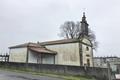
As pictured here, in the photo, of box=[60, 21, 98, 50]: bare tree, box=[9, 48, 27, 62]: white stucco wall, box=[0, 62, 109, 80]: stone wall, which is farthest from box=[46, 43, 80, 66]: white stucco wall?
box=[60, 21, 98, 50]: bare tree

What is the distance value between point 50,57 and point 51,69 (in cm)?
986

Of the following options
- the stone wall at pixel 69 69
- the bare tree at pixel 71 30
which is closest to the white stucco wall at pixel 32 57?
the stone wall at pixel 69 69

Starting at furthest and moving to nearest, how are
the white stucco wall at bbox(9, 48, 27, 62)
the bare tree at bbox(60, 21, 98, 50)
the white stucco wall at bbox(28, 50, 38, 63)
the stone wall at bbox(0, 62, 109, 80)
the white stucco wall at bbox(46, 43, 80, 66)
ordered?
1. the bare tree at bbox(60, 21, 98, 50)
2. the white stucco wall at bbox(9, 48, 27, 62)
3. the white stucco wall at bbox(28, 50, 38, 63)
4. the white stucco wall at bbox(46, 43, 80, 66)
5. the stone wall at bbox(0, 62, 109, 80)

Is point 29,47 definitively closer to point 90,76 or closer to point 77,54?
point 77,54

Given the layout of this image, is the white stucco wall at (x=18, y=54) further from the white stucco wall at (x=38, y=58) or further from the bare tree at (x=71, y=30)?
the bare tree at (x=71, y=30)

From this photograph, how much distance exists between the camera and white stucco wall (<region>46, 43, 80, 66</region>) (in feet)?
98.9

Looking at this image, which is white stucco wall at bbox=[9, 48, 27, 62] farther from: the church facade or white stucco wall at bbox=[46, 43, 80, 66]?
white stucco wall at bbox=[46, 43, 80, 66]

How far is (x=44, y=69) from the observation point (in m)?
23.6

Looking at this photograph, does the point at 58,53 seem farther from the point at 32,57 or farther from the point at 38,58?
the point at 32,57

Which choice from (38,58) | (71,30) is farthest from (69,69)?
(71,30)

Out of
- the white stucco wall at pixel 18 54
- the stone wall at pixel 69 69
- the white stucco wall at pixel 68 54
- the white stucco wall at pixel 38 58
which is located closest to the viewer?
the stone wall at pixel 69 69

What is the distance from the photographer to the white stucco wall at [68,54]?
3013 centimetres

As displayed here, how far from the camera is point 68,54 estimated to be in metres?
30.8

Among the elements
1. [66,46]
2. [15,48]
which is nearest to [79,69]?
[66,46]
